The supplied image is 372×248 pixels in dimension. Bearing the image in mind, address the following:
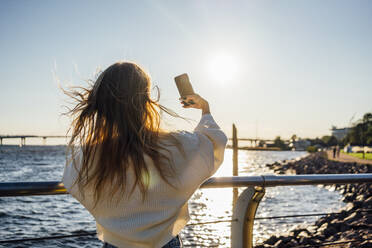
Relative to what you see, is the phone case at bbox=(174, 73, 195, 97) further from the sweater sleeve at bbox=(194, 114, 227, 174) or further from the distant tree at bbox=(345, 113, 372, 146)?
the distant tree at bbox=(345, 113, 372, 146)

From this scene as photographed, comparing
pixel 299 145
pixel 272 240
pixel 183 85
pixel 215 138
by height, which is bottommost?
pixel 299 145

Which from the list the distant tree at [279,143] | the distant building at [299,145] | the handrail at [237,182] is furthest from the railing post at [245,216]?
the distant building at [299,145]

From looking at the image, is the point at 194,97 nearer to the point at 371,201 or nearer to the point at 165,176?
the point at 165,176

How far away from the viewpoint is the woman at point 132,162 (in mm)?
1394

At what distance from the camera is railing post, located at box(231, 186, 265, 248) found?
226cm

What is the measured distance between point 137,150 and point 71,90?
1.72ft

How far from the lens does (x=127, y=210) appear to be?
1402 mm

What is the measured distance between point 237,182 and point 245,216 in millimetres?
354

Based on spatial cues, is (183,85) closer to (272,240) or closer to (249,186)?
(249,186)

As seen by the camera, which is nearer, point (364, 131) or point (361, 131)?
point (364, 131)

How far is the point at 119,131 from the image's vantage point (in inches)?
56.2

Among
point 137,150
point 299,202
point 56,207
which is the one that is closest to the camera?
point 137,150

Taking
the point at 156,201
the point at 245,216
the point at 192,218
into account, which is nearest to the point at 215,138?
the point at 156,201

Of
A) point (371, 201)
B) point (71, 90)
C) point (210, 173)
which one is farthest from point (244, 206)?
point (371, 201)
